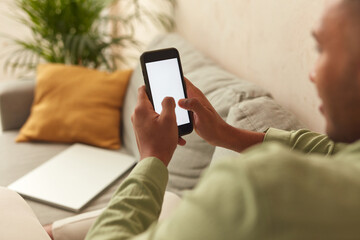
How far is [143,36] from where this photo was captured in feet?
8.27

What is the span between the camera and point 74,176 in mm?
1346

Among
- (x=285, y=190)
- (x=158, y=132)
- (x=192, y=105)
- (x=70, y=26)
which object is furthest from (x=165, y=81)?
(x=70, y=26)

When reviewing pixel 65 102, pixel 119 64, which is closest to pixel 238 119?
pixel 65 102

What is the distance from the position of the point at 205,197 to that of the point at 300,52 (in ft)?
2.70

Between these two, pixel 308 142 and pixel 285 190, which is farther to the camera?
pixel 308 142

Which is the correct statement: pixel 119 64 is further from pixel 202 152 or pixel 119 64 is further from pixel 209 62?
pixel 202 152

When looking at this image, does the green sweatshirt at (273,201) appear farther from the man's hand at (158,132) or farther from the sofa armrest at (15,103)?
the sofa armrest at (15,103)

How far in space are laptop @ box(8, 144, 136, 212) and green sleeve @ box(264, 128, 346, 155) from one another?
70 cm

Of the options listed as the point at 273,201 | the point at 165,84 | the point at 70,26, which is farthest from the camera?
the point at 70,26

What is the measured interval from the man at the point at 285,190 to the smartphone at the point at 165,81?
1.06 feet

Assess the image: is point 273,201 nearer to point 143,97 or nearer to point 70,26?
point 143,97

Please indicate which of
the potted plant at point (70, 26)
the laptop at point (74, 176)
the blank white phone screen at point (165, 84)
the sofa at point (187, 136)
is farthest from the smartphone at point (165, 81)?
the potted plant at point (70, 26)

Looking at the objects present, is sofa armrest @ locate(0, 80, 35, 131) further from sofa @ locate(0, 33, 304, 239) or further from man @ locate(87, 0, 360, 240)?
man @ locate(87, 0, 360, 240)

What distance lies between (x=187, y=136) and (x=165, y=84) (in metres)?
0.29
